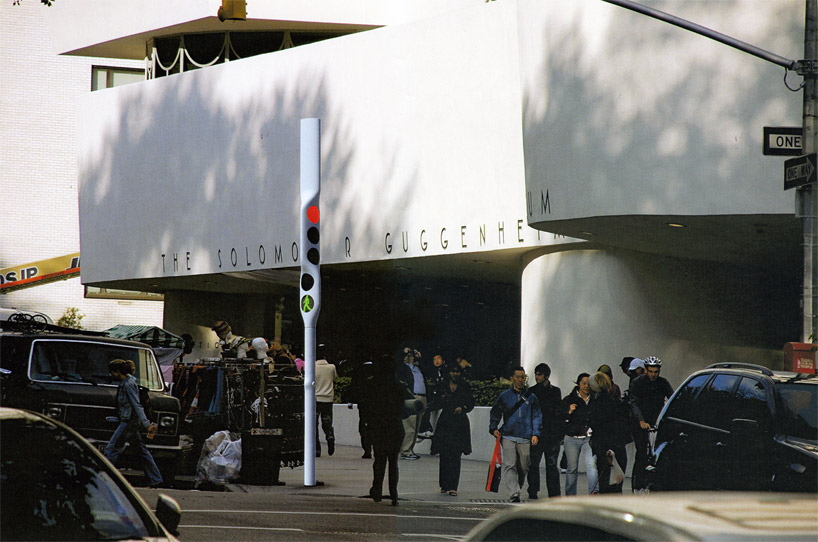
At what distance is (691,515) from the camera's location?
3.04 m

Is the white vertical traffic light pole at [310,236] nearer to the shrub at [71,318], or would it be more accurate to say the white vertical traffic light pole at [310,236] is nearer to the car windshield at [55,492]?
the car windshield at [55,492]

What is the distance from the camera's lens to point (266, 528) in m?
11.0

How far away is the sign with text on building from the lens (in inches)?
470

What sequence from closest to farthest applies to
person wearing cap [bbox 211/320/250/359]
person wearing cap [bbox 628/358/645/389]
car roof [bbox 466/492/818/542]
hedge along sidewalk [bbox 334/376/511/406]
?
car roof [bbox 466/492/818/542]
person wearing cap [bbox 628/358/645/389]
person wearing cap [bbox 211/320/250/359]
hedge along sidewalk [bbox 334/376/511/406]

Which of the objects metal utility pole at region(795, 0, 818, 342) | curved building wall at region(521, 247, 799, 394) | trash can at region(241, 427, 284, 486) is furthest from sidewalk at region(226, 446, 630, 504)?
metal utility pole at region(795, 0, 818, 342)

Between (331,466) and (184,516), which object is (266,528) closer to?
(184,516)

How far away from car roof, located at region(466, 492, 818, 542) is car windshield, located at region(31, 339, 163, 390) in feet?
40.6

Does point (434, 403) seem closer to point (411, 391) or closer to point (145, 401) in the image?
point (411, 391)

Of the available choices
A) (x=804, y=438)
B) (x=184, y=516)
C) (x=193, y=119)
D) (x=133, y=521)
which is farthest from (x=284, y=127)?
(x=133, y=521)

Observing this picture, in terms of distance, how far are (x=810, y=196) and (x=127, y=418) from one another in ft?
28.5

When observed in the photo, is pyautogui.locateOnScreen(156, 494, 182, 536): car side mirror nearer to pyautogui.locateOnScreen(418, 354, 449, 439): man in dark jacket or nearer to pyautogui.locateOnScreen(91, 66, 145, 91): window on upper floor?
pyautogui.locateOnScreen(418, 354, 449, 439): man in dark jacket

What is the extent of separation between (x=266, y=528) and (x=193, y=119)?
18507mm

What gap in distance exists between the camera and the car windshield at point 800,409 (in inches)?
364

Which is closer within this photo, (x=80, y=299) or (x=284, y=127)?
(x=284, y=127)
